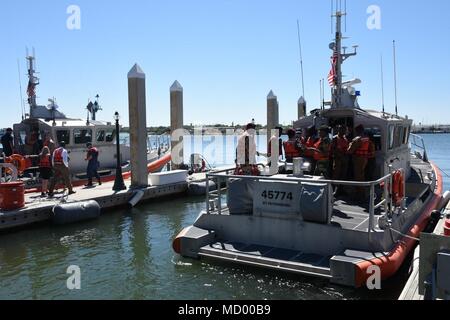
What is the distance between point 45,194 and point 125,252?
5.09 m

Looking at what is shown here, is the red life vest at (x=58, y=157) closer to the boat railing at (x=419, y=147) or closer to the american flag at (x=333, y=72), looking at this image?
the american flag at (x=333, y=72)

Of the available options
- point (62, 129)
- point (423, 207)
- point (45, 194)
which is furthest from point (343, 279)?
point (62, 129)

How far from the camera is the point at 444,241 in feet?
15.6

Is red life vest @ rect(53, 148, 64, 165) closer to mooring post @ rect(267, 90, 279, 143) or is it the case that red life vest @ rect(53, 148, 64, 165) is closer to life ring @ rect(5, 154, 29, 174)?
life ring @ rect(5, 154, 29, 174)

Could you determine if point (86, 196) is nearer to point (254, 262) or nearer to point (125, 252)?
point (125, 252)

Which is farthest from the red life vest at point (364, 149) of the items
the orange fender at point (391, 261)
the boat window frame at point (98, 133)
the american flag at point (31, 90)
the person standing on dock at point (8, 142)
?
the american flag at point (31, 90)

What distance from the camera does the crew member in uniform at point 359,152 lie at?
315 inches

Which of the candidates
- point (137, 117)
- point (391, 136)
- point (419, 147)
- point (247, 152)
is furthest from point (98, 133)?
point (419, 147)

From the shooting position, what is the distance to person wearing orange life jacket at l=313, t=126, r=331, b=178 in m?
8.91

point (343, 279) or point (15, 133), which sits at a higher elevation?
point (15, 133)

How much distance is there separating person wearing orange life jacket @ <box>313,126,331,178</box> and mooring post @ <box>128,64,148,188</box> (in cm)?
673

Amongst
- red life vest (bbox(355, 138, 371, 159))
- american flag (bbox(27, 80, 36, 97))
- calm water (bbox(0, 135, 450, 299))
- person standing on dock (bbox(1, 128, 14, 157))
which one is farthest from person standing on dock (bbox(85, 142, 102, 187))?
red life vest (bbox(355, 138, 371, 159))

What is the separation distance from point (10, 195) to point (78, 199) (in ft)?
6.40

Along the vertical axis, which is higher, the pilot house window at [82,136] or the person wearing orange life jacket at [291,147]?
the pilot house window at [82,136]
